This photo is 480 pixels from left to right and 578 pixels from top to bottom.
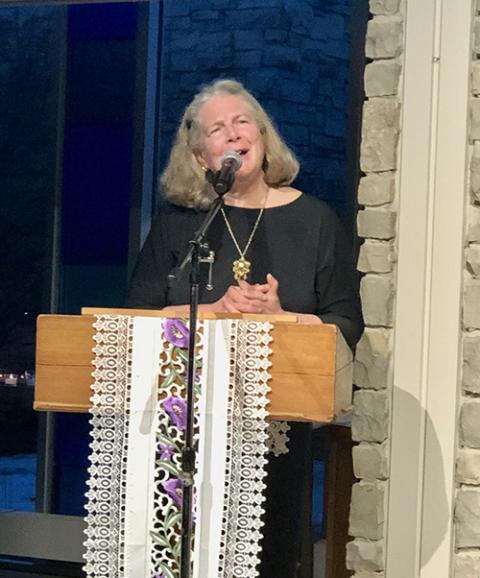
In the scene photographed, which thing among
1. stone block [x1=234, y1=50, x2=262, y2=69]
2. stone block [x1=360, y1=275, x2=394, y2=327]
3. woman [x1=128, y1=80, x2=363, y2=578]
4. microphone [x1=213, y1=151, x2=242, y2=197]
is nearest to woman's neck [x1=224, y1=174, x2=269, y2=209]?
woman [x1=128, y1=80, x2=363, y2=578]

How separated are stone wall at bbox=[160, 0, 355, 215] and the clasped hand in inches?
70.7

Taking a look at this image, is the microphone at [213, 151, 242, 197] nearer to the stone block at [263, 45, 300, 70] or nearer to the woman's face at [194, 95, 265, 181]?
the woman's face at [194, 95, 265, 181]

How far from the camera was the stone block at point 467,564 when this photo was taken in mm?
2996

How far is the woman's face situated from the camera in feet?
9.27

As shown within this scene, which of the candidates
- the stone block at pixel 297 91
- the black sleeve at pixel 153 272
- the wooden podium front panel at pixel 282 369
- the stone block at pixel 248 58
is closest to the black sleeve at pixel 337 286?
the wooden podium front panel at pixel 282 369

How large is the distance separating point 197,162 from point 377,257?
2.07 ft

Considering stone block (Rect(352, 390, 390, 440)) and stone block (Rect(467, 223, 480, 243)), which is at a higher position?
stone block (Rect(467, 223, 480, 243))

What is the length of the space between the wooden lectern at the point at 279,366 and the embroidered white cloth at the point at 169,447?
0.11ft

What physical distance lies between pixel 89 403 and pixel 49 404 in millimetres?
96

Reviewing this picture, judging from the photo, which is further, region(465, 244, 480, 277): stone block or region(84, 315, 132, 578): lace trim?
region(465, 244, 480, 277): stone block

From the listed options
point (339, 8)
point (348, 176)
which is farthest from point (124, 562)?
point (339, 8)

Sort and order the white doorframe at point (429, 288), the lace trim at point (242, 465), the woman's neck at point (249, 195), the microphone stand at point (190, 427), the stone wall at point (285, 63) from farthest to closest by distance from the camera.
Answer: the stone wall at point (285, 63) → the white doorframe at point (429, 288) → the woman's neck at point (249, 195) → the lace trim at point (242, 465) → the microphone stand at point (190, 427)

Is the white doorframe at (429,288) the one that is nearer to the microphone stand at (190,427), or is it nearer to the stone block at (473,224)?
the stone block at (473,224)

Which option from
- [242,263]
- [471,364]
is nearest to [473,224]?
[471,364]
